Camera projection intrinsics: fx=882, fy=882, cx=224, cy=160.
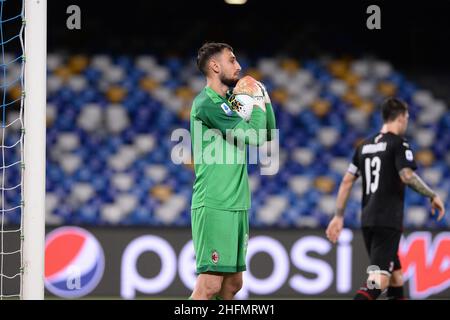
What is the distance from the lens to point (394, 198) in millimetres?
5684

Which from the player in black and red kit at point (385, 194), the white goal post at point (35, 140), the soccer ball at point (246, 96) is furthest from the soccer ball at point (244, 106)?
the player in black and red kit at point (385, 194)

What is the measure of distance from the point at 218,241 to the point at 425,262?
173 inches

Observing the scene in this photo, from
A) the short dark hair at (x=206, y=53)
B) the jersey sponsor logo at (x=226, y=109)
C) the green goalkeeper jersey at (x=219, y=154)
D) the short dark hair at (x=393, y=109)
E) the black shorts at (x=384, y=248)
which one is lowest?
the black shorts at (x=384, y=248)

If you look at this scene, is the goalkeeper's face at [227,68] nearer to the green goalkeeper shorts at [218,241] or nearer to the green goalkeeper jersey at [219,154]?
the green goalkeeper jersey at [219,154]

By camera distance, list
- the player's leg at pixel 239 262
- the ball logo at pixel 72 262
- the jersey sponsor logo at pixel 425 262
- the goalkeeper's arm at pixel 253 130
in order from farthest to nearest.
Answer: the jersey sponsor logo at pixel 425 262, the ball logo at pixel 72 262, the player's leg at pixel 239 262, the goalkeeper's arm at pixel 253 130

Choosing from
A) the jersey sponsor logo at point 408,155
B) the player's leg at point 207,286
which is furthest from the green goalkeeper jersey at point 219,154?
the jersey sponsor logo at point 408,155

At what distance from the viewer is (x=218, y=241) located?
3.98 meters

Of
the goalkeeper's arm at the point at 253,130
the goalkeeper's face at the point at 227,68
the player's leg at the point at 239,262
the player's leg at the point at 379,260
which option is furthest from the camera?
the player's leg at the point at 379,260

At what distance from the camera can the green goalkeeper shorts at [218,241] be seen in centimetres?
397

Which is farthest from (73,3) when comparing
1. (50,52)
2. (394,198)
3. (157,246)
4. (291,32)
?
(394,198)

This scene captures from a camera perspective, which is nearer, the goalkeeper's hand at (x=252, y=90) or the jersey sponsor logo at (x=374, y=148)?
the goalkeeper's hand at (x=252, y=90)

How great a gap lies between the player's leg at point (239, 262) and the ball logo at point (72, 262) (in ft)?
12.2

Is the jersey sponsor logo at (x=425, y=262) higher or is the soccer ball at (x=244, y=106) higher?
the soccer ball at (x=244, y=106)

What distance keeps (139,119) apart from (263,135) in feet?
16.1
